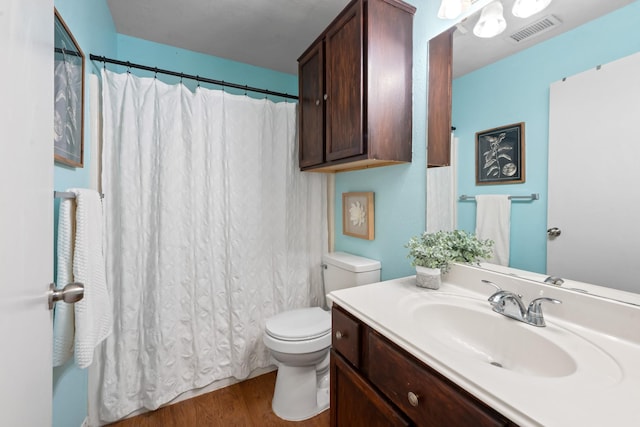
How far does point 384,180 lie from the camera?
5.24 ft

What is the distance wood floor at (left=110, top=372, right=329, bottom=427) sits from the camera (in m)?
1.51

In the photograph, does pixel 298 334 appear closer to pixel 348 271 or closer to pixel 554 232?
pixel 348 271

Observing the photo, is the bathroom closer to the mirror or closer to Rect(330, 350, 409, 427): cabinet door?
the mirror

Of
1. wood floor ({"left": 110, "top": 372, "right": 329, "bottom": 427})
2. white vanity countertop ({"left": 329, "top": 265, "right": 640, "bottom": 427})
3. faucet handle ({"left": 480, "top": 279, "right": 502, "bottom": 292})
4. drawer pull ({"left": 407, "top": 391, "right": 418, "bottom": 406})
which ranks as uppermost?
faucet handle ({"left": 480, "top": 279, "right": 502, "bottom": 292})

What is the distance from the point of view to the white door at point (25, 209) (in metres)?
0.43

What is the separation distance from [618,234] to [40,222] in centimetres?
147

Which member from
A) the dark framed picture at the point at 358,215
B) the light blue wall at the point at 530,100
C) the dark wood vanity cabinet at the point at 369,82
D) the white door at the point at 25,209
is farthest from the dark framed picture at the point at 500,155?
the white door at the point at 25,209

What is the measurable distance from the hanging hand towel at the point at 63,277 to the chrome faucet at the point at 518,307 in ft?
4.98

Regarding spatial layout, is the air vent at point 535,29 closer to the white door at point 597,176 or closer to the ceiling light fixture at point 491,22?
the ceiling light fixture at point 491,22

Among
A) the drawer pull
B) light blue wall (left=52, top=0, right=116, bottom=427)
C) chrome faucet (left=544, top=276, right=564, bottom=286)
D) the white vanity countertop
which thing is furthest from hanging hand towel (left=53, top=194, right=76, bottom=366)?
chrome faucet (left=544, top=276, right=564, bottom=286)

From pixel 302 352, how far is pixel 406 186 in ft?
3.50

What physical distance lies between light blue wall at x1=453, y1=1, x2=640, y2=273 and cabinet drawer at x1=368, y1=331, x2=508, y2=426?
1.99ft

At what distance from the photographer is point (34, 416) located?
0.54 m

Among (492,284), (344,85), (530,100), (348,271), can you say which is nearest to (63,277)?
(348,271)
